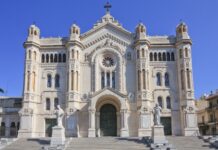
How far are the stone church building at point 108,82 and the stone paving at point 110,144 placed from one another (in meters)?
6.28

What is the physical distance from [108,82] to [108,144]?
1425cm

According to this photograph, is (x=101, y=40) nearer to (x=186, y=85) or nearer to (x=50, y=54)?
(x=50, y=54)

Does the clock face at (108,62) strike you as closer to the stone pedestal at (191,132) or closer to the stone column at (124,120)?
the stone column at (124,120)

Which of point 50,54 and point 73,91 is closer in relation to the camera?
point 73,91

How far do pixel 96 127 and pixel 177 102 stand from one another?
12219 millimetres

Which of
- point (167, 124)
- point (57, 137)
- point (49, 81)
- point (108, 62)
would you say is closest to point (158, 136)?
point (57, 137)

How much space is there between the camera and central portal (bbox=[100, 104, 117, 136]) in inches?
1943

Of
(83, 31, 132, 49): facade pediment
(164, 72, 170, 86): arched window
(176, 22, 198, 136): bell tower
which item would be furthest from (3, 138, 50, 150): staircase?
(164, 72, 170, 86): arched window

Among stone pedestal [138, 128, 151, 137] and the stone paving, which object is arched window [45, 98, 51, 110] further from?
stone pedestal [138, 128, 151, 137]

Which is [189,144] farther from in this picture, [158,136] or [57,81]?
[57,81]

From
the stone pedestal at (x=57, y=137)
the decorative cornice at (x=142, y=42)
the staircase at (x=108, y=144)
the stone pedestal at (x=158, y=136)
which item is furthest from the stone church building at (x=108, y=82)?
the stone pedestal at (x=57, y=137)

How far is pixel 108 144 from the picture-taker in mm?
37938

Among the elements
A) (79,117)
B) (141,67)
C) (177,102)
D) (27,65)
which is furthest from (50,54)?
(177,102)

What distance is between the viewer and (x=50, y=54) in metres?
52.0
